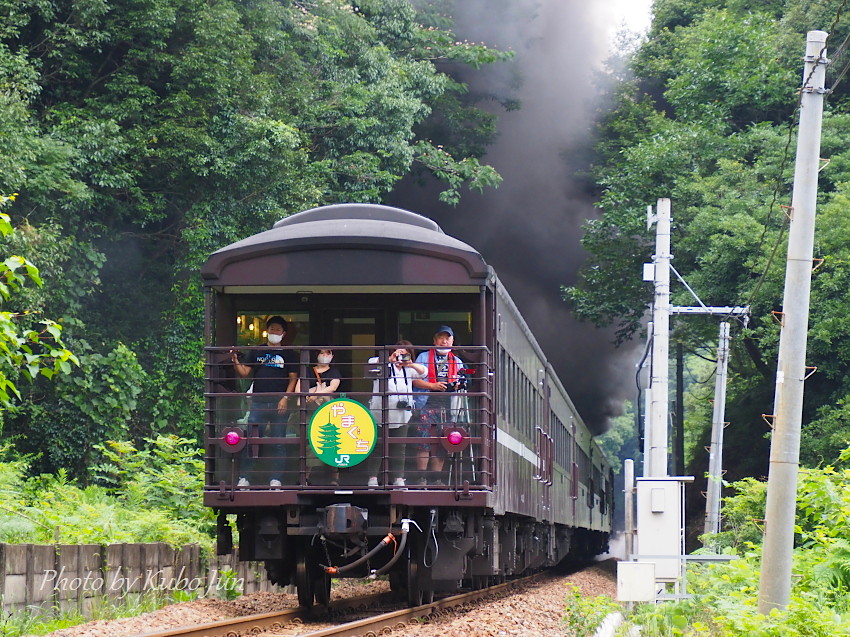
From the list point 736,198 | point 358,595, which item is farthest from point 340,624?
point 736,198

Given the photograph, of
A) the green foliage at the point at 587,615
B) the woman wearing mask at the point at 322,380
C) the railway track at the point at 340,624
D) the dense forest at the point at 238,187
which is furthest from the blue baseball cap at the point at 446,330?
the dense forest at the point at 238,187

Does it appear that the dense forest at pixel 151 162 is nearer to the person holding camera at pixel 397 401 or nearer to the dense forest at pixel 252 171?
the dense forest at pixel 252 171

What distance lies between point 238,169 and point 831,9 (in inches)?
637

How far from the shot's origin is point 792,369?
816 cm

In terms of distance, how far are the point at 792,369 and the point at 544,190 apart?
87.3 ft

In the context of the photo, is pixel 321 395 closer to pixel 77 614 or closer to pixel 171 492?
pixel 77 614

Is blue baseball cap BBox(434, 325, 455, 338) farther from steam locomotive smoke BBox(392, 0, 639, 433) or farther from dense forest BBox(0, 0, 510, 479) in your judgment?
steam locomotive smoke BBox(392, 0, 639, 433)

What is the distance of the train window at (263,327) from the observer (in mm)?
10492

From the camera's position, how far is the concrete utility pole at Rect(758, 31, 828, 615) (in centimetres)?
800

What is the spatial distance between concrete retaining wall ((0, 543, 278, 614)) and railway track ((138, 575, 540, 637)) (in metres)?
1.39

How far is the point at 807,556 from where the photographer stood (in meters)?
11.4

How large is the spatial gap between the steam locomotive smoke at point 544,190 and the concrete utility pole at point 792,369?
2406 centimetres

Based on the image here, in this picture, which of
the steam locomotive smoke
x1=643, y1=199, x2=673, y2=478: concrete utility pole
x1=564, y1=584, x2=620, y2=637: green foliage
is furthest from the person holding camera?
the steam locomotive smoke

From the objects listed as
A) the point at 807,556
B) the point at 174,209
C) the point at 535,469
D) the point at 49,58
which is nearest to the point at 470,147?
the point at 174,209
